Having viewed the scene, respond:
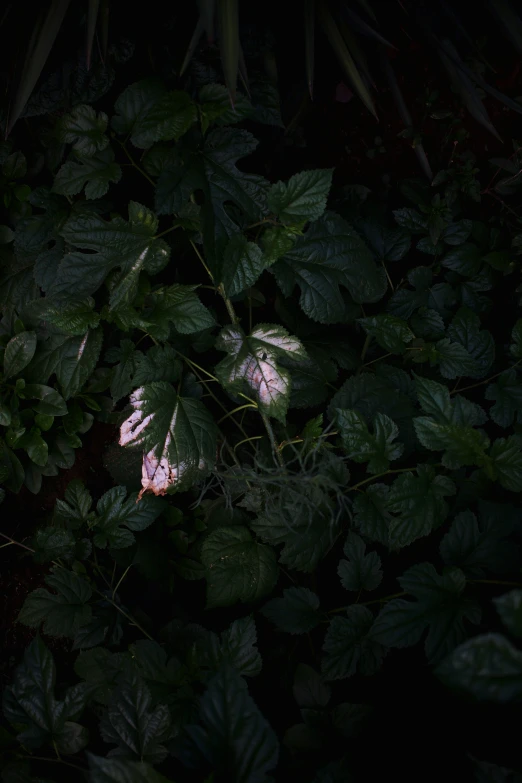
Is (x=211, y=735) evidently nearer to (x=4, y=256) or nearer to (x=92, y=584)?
(x=92, y=584)

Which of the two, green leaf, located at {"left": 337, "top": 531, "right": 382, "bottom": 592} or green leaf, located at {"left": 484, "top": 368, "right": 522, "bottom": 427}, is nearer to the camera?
green leaf, located at {"left": 337, "top": 531, "right": 382, "bottom": 592}

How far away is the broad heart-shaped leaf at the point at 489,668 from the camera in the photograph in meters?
0.84

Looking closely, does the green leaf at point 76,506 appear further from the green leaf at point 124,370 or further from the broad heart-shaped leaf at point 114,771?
the broad heart-shaped leaf at point 114,771

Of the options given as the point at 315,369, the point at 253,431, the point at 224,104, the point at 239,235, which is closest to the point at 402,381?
the point at 315,369

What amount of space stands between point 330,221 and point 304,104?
41 centimetres

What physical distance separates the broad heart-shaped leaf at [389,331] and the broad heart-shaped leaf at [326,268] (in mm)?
155

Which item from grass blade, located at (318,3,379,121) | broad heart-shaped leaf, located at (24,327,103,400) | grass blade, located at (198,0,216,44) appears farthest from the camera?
broad heart-shaped leaf, located at (24,327,103,400)

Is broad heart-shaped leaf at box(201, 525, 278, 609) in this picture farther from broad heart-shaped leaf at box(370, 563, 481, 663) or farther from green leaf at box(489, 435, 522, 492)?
green leaf at box(489, 435, 522, 492)

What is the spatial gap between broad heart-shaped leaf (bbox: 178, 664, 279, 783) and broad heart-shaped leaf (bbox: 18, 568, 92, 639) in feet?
2.32

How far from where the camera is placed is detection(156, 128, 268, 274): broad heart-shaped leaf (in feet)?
4.65

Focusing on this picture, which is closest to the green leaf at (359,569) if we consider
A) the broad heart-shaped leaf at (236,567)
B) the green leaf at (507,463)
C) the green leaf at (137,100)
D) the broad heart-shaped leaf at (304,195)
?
the broad heart-shaped leaf at (236,567)

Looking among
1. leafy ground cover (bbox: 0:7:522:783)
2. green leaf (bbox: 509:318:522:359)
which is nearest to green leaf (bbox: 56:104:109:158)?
leafy ground cover (bbox: 0:7:522:783)

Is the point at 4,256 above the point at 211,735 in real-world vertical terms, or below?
above

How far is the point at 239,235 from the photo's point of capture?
1.41m
